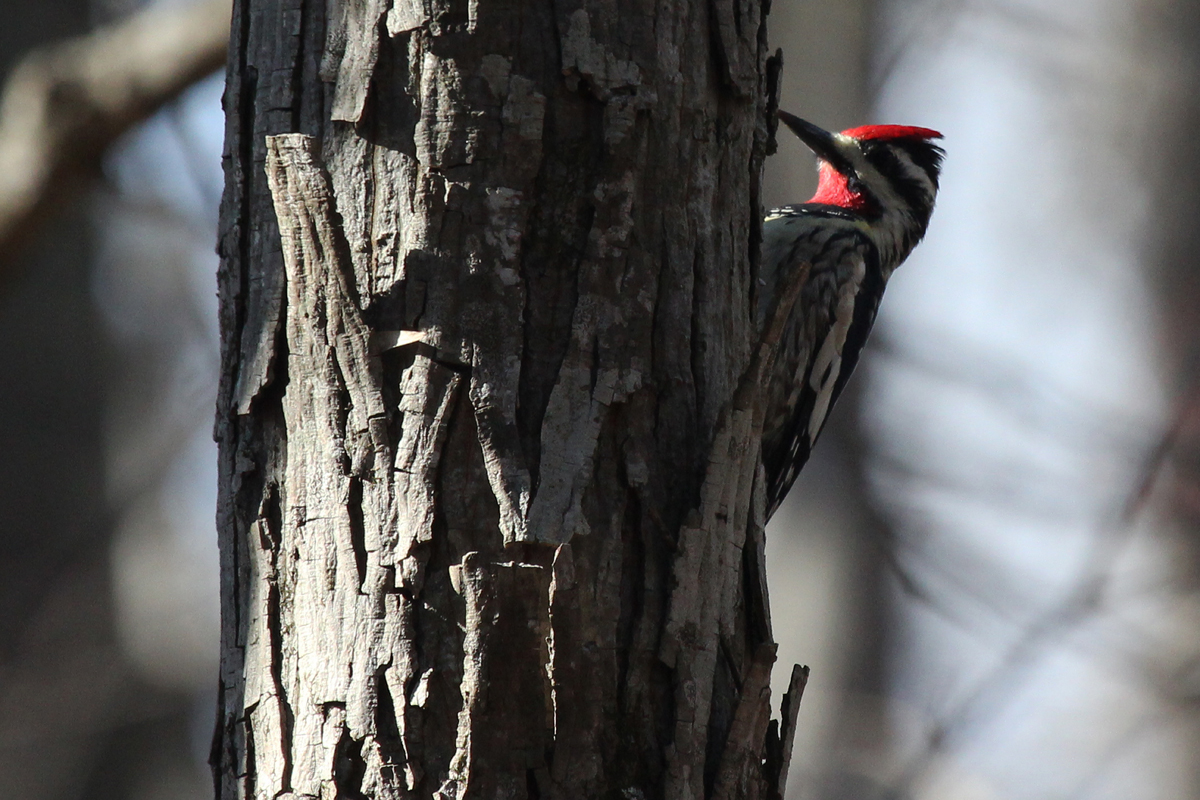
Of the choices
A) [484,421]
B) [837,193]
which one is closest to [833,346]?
[837,193]

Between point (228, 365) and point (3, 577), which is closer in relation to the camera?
point (228, 365)

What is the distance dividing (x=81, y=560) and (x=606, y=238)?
595 cm

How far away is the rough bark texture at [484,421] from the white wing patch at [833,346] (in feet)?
7.30

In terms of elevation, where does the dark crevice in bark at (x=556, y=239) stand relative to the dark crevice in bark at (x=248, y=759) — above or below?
above

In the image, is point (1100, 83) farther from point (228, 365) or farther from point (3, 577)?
point (228, 365)

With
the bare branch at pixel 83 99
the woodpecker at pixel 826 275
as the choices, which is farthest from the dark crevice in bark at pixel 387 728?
the bare branch at pixel 83 99

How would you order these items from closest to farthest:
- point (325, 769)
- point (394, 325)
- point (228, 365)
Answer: point (325, 769) → point (394, 325) → point (228, 365)

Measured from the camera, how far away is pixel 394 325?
1.55 metres

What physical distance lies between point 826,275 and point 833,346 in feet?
0.73

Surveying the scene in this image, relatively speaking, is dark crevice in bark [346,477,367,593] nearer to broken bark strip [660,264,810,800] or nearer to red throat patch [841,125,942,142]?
broken bark strip [660,264,810,800]

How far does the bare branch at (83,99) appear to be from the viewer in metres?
4.48

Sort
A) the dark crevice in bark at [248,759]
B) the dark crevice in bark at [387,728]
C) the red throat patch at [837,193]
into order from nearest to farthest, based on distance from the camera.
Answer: the dark crevice in bark at [387,728], the dark crevice in bark at [248,759], the red throat patch at [837,193]

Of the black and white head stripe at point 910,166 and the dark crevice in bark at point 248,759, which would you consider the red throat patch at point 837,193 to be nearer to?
the black and white head stripe at point 910,166

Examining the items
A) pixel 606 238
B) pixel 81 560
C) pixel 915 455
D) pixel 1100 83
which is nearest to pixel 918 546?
pixel 915 455
